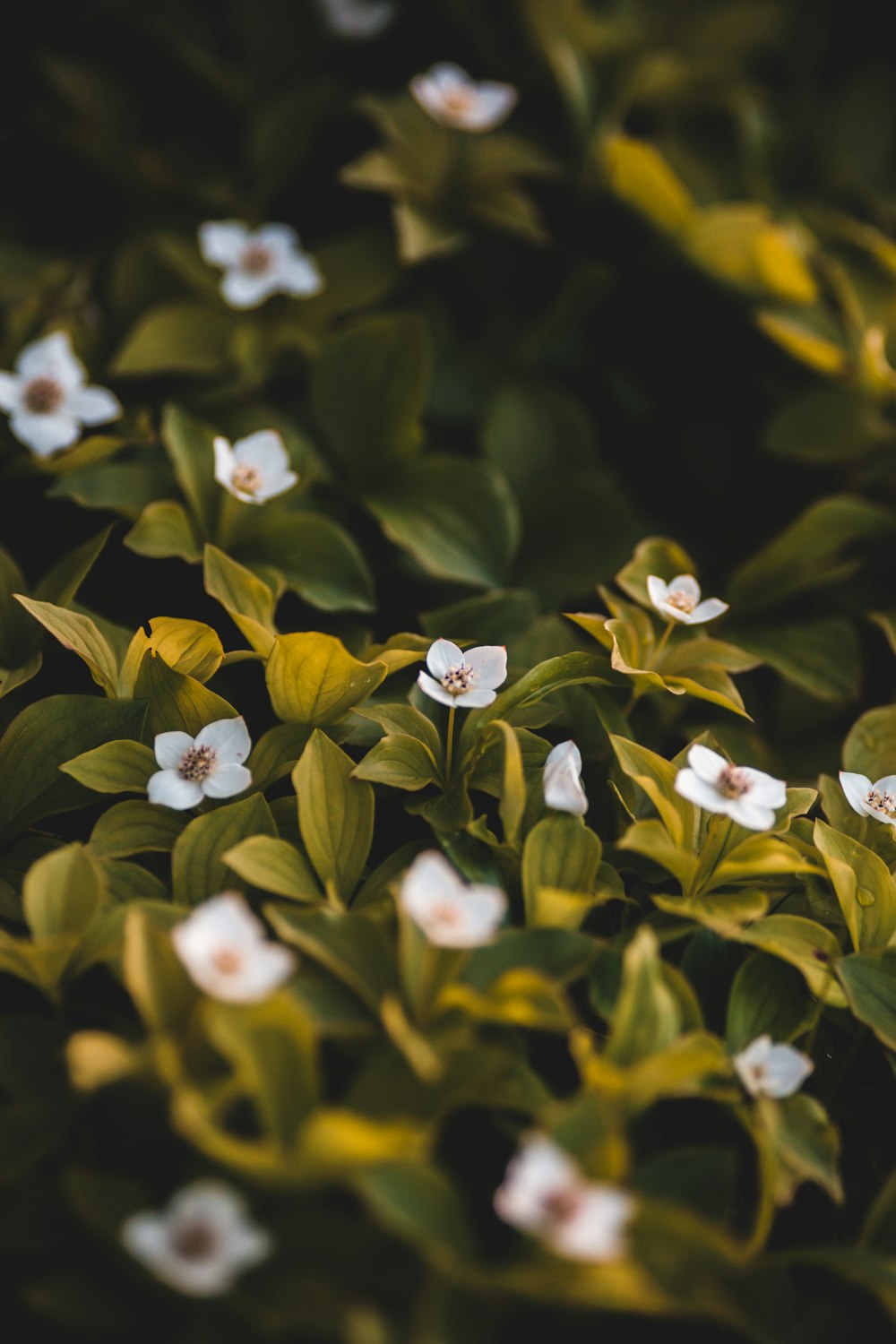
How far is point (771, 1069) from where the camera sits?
85 centimetres

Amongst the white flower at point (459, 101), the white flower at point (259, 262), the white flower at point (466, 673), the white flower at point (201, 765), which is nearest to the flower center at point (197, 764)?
the white flower at point (201, 765)

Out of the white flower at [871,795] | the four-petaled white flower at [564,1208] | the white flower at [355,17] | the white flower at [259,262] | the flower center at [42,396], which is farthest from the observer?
the white flower at [355,17]

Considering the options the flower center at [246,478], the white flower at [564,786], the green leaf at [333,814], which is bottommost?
the white flower at [564,786]

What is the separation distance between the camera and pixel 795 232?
177cm

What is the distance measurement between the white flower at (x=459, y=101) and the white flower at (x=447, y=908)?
4.13 feet

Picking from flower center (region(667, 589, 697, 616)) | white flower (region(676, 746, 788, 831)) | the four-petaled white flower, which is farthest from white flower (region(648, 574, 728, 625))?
the four-petaled white flower

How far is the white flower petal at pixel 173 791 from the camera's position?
3.07 ft

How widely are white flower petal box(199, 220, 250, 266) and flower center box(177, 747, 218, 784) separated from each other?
34.5 inches

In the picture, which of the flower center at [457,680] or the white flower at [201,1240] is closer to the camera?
the white flower at [201,1240]

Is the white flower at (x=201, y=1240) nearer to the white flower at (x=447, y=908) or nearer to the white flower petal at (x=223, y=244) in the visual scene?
the white flower at (x=447, y=908)

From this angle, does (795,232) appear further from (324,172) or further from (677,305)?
(324,172)

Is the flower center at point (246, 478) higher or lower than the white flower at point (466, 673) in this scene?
higher

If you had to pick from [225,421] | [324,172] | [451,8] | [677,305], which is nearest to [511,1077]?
[225,421]

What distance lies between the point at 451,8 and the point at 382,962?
1.77m
